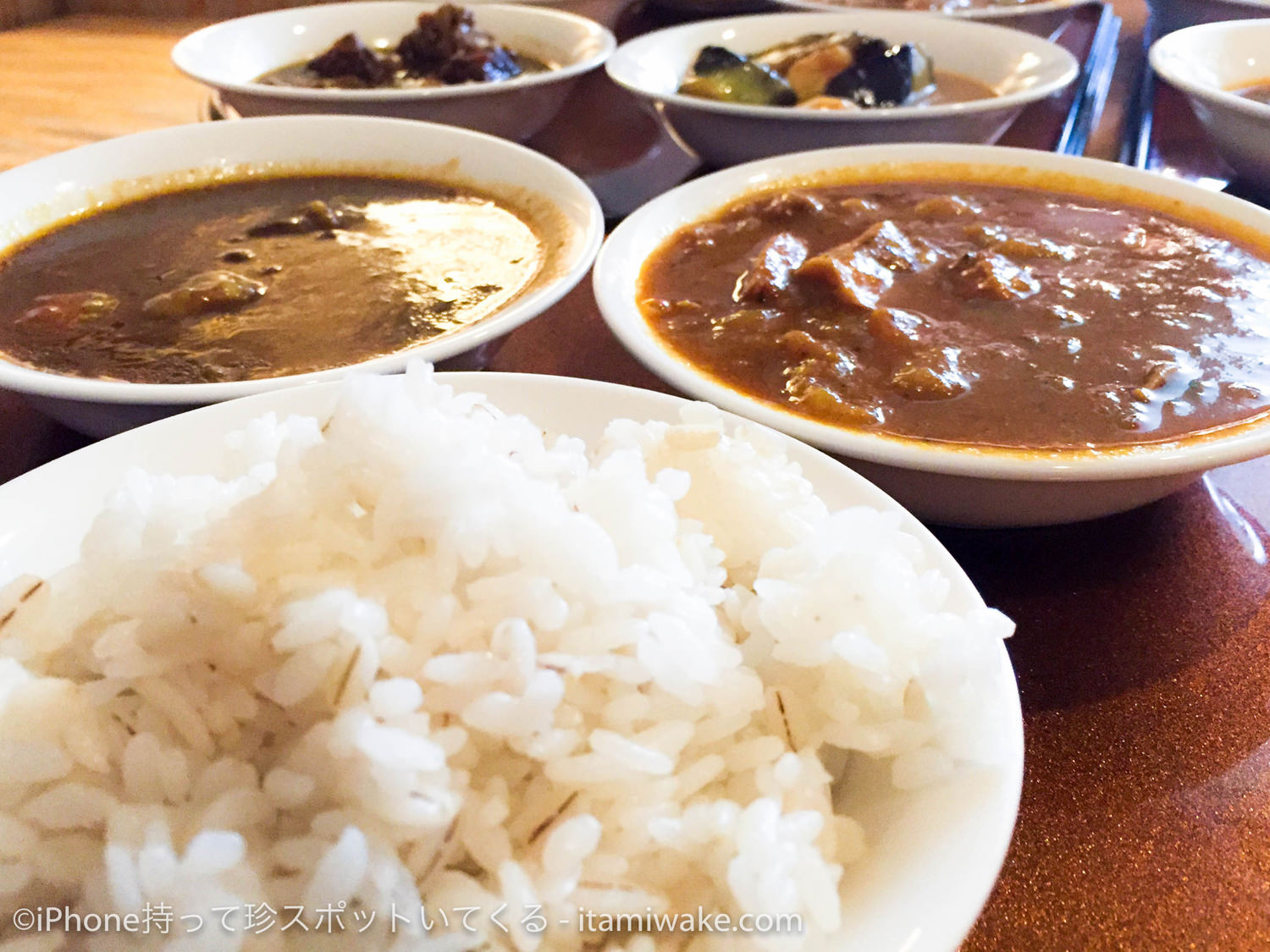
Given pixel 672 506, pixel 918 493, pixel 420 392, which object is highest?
pixel 420 392

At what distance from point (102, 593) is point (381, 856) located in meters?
0.35

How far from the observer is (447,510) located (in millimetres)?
826

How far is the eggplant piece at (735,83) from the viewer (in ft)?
8.67

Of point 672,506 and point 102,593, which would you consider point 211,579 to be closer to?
point 102,593

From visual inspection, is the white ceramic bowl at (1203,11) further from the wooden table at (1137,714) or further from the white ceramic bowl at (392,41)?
the wooden table at (1137,714)

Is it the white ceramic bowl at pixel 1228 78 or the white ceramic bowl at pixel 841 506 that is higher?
the white ceramic bowl at pixel 1228 78

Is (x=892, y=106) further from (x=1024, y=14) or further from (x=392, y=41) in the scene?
(x=392, y=41)

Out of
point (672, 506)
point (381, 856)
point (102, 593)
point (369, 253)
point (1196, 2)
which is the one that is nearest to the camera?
point (381, 856)

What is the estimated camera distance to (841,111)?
7.43ft

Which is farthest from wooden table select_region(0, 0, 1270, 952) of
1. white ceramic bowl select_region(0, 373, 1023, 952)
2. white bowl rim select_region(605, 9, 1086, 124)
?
white bowl rim select_region(605, 9, 1086, 124)

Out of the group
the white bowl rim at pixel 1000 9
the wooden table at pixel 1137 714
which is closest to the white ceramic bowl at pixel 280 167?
the wooden table at pixel 1137 714

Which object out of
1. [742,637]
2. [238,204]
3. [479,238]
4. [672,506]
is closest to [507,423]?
[672,506]

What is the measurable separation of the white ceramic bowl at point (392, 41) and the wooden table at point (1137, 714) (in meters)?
1.10

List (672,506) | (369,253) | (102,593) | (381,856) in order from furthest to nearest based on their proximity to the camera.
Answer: (369,253)
(672,506)
(102,593)
(381,856)
